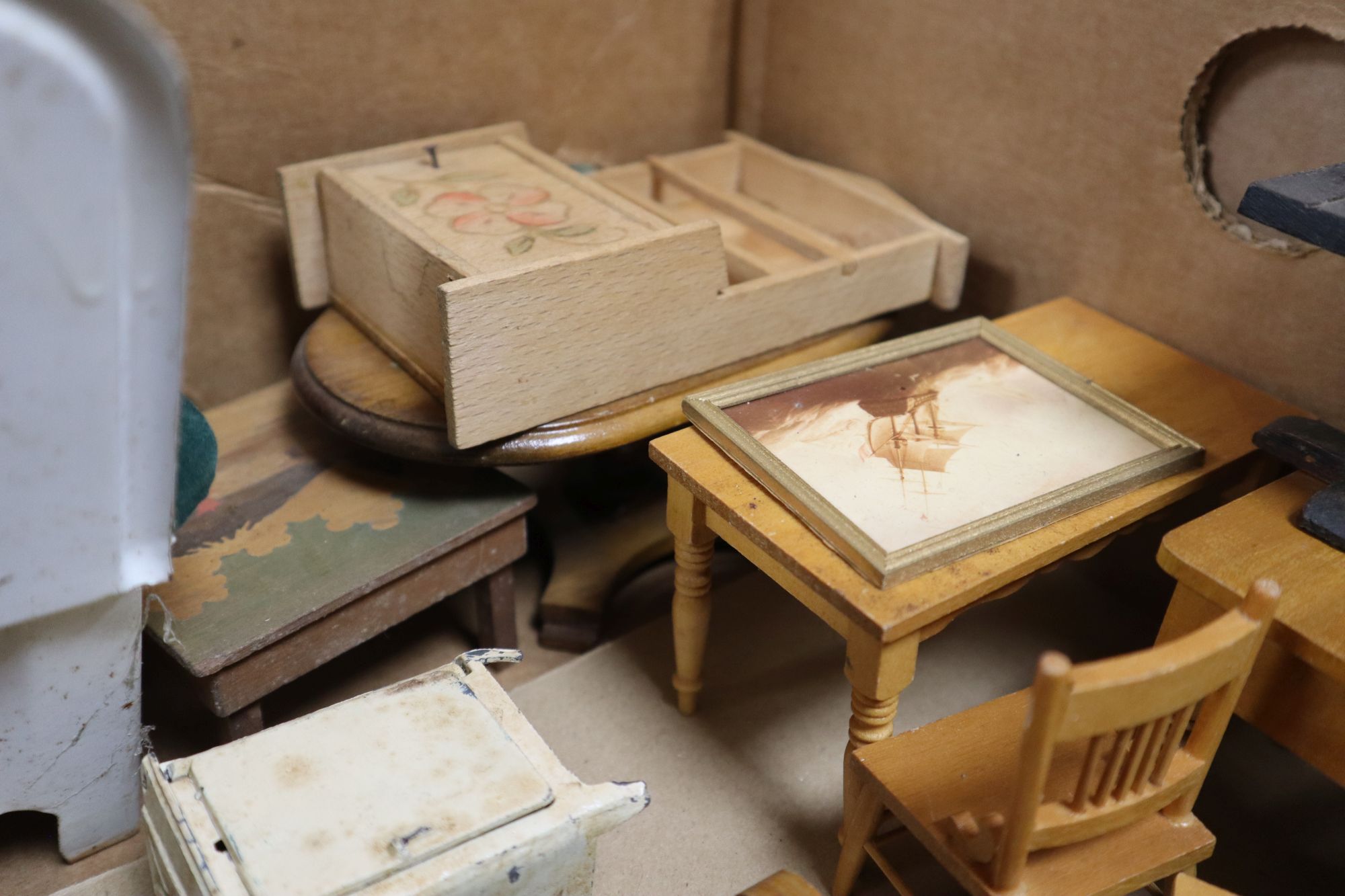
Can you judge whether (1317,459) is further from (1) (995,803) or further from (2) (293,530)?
(2) (293,530)

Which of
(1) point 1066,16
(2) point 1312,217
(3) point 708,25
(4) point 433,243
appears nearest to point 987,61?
(1) point 1066,16

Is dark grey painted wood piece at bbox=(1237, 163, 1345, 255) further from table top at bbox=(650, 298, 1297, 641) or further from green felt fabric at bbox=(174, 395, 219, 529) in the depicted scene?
green felt fabric at bbox=(174, 395, 219, 529)

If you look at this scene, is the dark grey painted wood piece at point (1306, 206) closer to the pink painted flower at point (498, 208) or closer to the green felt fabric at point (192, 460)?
the pink painted flower at point (498, 208)

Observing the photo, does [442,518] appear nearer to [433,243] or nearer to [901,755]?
[433,243]

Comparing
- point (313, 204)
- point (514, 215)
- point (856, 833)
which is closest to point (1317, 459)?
point (856, 833)

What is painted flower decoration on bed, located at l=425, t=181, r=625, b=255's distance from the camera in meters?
1.93

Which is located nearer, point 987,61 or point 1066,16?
point 1066,16

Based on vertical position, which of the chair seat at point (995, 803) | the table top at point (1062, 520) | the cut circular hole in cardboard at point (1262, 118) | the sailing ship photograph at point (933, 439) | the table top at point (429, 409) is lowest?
A: the chair seat at point (995, 803)

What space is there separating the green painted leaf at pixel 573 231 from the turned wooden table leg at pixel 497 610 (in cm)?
62

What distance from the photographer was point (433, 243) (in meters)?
1.84

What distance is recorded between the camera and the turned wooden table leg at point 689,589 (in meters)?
1.79

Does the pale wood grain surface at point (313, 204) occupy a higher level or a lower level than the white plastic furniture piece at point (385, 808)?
higher

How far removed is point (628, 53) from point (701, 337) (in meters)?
0.98

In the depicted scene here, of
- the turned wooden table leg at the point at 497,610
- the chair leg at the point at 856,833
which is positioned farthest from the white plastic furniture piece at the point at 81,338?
the chair leg at the point at 856,833
